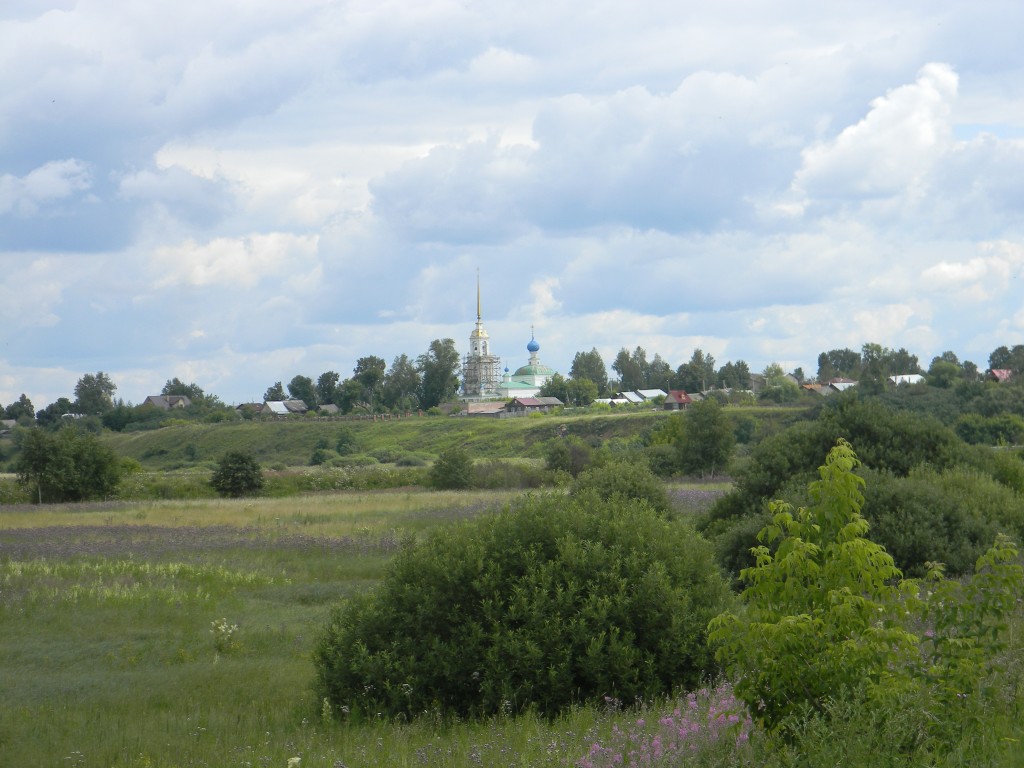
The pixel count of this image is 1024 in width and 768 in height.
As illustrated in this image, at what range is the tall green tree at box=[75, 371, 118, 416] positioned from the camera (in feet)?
563

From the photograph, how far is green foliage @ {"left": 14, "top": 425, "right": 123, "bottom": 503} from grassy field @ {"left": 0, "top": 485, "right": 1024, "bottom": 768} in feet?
60.0

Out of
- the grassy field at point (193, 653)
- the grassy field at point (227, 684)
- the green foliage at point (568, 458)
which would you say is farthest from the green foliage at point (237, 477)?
the grassy field at point (227, 684)

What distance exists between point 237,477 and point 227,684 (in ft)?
137

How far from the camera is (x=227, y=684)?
491 inches

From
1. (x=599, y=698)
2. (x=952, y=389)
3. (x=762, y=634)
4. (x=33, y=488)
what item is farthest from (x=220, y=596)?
(x=952, y=389)

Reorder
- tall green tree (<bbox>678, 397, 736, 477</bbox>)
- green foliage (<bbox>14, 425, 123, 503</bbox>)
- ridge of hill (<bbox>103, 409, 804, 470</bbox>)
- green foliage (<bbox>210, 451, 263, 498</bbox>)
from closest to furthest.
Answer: green foliage (<bbox>14, 425, 123, 503</bbox>)
green foliage (<bbox>210, 451, 263, 498</bbox>)
tall green tree (<bbox>678, 397, 736, 477</bbox>)
ridge of hill (<bbox>103, 409, 804, 470</bbox>)

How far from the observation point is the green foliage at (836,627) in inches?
242

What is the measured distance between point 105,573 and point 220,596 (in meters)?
3.80

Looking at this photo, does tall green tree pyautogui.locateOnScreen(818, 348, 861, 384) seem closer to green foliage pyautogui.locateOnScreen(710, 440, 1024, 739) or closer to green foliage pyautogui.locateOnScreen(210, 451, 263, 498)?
green foliage pyautogui.locateOnScreen(210, 451, 263, 498)

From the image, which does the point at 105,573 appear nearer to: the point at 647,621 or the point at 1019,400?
the point at 647,621

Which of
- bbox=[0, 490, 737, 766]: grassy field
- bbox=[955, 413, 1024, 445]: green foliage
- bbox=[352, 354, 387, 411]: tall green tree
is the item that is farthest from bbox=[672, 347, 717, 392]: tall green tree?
bbox=[0, 490, 737, 766]: grassy field

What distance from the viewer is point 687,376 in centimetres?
16162

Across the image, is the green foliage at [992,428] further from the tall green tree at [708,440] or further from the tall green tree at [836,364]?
the tall green tree at [836,364]

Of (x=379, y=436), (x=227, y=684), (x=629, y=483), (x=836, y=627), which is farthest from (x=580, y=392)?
(x=836, y=627)
